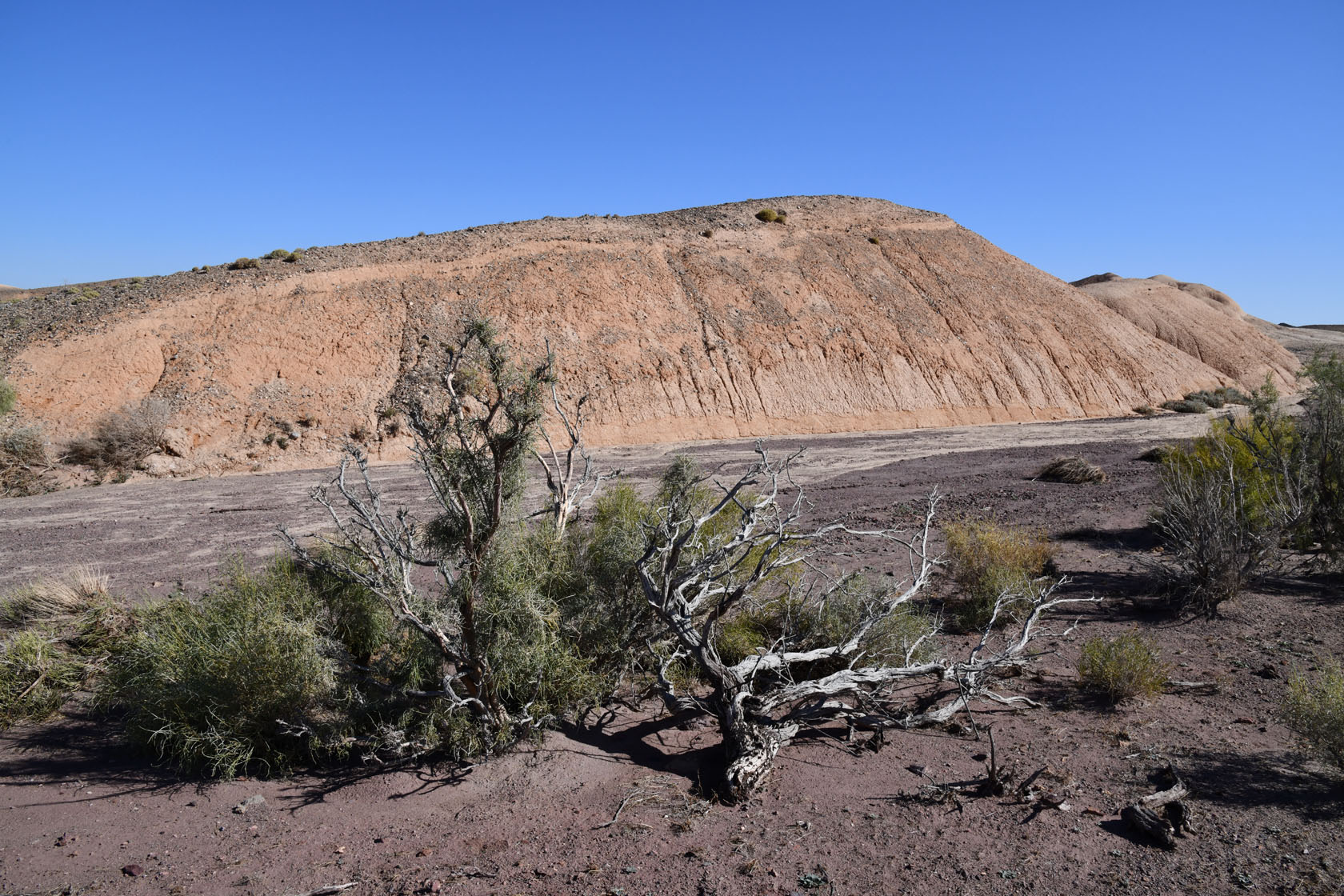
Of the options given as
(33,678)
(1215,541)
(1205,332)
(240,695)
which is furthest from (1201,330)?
(33,678)

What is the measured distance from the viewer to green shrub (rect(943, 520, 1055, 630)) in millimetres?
8078

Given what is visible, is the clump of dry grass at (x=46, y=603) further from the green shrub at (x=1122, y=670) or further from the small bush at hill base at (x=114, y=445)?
the small bush at hill base at (x=114, y=445)

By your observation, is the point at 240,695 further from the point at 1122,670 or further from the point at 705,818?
the point at 1122,670

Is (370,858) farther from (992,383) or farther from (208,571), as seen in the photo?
(992,383)

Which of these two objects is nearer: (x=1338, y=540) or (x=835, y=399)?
(x=1338, y=540)

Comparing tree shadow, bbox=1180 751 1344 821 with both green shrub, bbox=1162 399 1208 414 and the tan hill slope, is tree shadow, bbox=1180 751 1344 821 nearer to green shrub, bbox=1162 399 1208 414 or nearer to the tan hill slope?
green shrub, bbox=1162 399 1208 414

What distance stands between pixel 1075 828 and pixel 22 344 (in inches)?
1521

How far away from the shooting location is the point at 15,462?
22922 millimetres

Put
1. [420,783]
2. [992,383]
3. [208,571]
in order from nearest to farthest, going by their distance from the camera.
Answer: [420,783]
[208,571]
[992,383]

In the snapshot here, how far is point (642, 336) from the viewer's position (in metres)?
36.7

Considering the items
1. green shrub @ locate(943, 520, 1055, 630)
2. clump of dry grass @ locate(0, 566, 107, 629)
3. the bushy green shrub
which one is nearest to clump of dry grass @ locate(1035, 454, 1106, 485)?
the bushy green shrub

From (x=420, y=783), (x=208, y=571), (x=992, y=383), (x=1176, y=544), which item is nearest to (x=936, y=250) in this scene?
(x=992, y=383)

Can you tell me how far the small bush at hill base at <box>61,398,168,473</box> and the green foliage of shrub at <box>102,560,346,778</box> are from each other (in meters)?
23.3

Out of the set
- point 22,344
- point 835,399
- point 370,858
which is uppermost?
point 22,344
